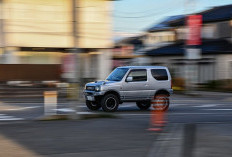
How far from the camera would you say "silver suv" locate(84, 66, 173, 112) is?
684 inches

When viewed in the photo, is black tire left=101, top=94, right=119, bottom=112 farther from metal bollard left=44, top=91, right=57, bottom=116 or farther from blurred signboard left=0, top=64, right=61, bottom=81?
blurred signboard left=0, top=64, right=61, bottom=81

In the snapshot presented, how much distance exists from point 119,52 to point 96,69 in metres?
42.1

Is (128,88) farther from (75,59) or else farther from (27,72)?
(27,72)

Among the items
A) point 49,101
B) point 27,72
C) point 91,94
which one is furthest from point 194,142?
point 27,72

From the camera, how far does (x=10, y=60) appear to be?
29719 mm

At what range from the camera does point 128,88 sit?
58.3 ft

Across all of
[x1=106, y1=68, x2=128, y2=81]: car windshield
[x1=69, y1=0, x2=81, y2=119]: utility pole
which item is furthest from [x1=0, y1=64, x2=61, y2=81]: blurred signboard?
[x1=69, y1=0, x2=81, y2=119]: utility pole

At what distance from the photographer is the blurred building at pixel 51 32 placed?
29.7 meters

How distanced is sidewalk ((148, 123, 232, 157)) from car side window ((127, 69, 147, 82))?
6.16 metres

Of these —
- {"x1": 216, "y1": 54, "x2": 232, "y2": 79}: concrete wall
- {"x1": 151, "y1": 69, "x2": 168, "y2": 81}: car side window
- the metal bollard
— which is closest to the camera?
the metal bollard

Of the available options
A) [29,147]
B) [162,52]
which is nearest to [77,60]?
[29,147]

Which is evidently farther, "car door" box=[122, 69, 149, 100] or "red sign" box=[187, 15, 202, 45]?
"red sign" box=[187, 15, 202, 45]

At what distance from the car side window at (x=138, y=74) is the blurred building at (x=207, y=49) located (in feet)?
65.8

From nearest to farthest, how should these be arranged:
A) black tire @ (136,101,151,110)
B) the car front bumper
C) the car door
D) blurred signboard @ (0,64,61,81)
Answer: the car front bumper → the car door → black tire @ (136,101,151,110) → blurred signboard @ (0,64,61,81)
